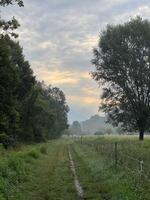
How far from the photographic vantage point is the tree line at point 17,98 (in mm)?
57041

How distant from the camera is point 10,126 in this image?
64875mm

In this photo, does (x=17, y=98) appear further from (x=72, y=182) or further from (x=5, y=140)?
(x=72, y=182)

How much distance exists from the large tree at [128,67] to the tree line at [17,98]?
1160cm

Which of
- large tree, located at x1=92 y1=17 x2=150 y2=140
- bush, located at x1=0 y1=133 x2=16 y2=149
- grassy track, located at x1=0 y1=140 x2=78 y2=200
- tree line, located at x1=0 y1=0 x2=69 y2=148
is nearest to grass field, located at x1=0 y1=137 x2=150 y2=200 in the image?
grassy track, located at x1=0 y1=140 x2=78 y2=200

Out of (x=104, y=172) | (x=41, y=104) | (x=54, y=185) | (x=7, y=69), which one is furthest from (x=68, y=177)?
(x=41, y=104)

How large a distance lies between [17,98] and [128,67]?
93.4 feet

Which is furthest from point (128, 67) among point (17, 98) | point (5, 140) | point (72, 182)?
point (72, 182)

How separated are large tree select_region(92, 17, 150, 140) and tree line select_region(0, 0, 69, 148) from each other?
11.6 metres

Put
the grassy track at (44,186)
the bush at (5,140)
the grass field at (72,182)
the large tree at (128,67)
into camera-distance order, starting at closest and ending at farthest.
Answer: the grass field at (72,182), the grassy track at (44,186), the bush at (5,140), the large tree at (128,67)

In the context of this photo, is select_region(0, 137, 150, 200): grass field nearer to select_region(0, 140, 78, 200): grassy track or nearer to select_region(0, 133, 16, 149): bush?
select_region(0, 140, 78, 200): grassy track

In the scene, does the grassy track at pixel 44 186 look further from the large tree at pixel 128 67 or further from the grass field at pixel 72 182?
the large tree at pixel 128 67

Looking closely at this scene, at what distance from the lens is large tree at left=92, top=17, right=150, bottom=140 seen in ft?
210

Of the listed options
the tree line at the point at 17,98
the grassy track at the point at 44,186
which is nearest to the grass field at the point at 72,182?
the grassy track at the point at 44,186

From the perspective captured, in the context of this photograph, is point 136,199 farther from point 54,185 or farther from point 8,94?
point 8,94
